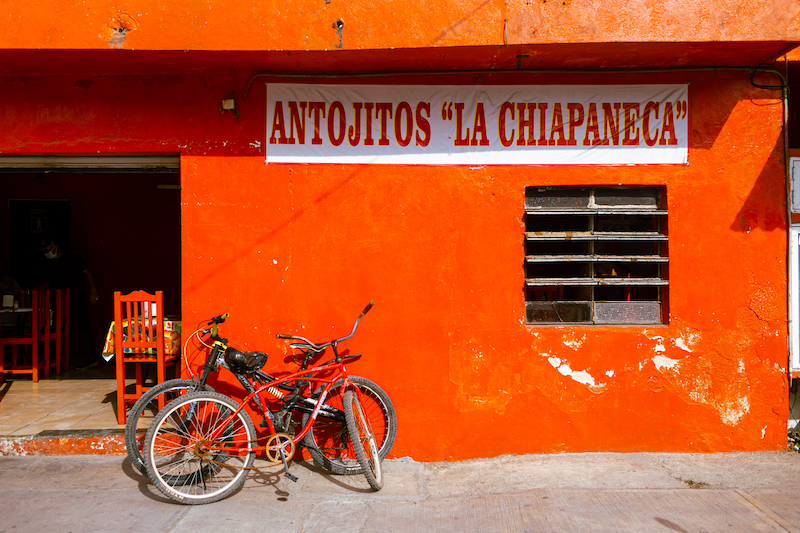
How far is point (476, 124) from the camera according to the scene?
496 centimetres

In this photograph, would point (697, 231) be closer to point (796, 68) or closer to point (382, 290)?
point (796, 68)

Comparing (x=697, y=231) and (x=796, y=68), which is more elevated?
(x=796, y=68)

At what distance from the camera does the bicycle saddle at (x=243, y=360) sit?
4.32 metres

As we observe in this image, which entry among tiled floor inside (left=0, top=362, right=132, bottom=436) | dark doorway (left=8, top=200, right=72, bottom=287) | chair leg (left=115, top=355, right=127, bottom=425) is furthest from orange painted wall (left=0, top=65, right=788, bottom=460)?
dark doorway (left=8, top=200, right=72, bottom=287)

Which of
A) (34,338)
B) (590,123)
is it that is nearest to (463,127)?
(590,123)

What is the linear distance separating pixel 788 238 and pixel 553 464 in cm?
281

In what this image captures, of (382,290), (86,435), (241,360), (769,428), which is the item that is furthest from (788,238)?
(86,435)

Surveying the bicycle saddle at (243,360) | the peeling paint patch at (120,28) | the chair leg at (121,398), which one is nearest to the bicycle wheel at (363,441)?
the bicycle saddle at (243,360)

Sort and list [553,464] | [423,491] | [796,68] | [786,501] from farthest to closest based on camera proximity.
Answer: [796,68], [553,464], [423,491], [786,501]

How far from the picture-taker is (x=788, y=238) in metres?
5.02

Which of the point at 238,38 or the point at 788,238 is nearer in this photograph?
the point at 238,38

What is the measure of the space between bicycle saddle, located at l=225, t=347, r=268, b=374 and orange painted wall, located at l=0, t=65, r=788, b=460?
1.85 ft

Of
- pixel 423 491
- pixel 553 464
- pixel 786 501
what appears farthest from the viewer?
pixel 553 464

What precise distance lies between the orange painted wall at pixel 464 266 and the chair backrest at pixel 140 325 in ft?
1.41
